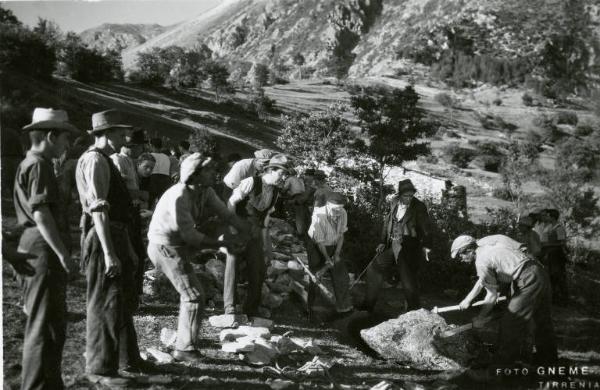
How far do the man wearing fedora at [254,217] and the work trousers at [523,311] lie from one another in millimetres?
2388

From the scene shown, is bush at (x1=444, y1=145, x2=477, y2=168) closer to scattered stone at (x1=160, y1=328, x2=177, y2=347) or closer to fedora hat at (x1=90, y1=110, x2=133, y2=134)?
scattered stone at (x1=160, y1=328, x2=177, y2=347)

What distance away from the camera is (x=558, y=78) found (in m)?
66.2

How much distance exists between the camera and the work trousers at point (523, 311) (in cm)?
502

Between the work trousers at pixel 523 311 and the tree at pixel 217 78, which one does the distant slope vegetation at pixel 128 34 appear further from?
the work trousers at pixel 523 311

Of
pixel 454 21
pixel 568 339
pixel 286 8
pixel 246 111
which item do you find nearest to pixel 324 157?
pixel 568 339

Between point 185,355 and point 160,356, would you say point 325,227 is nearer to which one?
point 185,355

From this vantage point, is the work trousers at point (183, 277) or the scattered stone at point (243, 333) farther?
the scattered stone at point (243, 333)

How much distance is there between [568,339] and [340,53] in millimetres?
121141

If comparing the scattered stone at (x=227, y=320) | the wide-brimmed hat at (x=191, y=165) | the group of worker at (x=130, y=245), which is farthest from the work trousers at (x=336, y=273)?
the wide-brimmed hat at (x=191, y=165)

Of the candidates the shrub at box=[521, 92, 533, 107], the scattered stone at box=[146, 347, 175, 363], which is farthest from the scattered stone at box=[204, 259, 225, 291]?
the shrub at box=[521, 92, 533, 107]

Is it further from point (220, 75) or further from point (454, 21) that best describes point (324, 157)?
point (454, 21)

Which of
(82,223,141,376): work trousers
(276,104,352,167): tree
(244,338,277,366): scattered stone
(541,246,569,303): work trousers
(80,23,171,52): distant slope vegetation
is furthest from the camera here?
(80,23,171,52): distant slope vegetation

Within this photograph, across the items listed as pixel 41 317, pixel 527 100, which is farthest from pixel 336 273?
pixel 527 100

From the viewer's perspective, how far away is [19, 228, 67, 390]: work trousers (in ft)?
11.4
